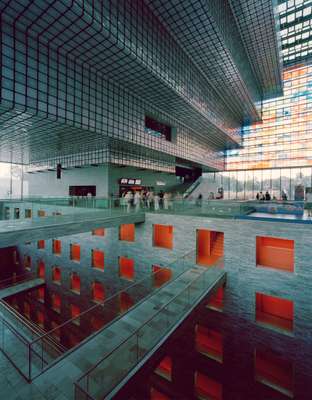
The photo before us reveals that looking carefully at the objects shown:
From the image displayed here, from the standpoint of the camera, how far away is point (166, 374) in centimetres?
1309

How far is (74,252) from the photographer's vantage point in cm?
1905

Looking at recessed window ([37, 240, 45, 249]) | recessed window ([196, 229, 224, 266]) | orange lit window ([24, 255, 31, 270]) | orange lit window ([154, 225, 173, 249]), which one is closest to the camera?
recessed window ([196, 229, 224, 266])

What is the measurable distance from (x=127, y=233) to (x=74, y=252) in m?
6.14

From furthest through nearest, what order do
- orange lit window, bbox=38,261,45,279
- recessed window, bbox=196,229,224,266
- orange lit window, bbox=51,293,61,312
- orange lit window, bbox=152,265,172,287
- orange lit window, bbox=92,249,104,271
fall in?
orange lit window, bbox=38,261,45,279
orange lit window, bbox=51,293,61,312
orange lit window, bbox=92,249,104,271
recessed window, bbox=196,229,224,266
orange lit window, bbox=152,265,172,287

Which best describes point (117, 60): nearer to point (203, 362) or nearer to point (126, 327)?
point (126, 327)

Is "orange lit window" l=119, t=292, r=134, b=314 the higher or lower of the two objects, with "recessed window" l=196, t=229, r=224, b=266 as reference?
lower

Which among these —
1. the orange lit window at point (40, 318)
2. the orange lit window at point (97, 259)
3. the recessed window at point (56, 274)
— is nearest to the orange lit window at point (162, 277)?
the orange lit window at point (97, 259)

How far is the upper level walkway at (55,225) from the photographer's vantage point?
8172 mm

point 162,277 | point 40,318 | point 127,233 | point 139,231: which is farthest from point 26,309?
point 162,277

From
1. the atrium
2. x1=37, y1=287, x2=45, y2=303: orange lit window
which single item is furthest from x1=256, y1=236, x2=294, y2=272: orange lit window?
x1=37, y1=287, x2=45, y2=303: orange lit window

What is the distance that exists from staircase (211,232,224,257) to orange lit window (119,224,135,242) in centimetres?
603

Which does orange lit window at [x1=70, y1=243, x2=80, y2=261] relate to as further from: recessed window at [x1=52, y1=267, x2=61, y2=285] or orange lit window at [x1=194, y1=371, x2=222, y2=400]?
orange lit window at [x1=194, y1=371, x2=222, y2=400]

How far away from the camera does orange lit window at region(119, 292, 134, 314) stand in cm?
1457

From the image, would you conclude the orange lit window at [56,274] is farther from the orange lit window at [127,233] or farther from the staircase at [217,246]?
the staircase at [217,246]
